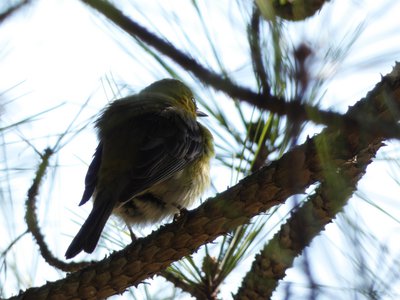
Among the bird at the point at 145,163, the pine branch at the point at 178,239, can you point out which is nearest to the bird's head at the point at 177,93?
the bird at the point at 145,163

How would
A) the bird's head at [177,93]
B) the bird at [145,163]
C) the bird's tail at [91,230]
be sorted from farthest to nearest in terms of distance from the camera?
1. the bird's head at [177,93]
2. the bird at [145,163]
3. the bird's tail at [91,230]

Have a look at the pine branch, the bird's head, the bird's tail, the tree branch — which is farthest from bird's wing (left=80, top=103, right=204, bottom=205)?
the tree branch

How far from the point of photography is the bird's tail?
3523mm

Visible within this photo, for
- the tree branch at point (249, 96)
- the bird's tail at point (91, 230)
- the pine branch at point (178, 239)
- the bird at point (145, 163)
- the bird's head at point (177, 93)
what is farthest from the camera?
the bird's head at point (177, 93)

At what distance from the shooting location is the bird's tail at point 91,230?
139 inches

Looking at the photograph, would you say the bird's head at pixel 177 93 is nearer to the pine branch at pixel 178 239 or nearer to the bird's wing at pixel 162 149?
the bird's wing at pixel 162 149

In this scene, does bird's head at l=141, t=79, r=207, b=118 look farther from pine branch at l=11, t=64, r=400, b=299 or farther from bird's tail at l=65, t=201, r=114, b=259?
pine branch at l=11, t=64, r=400, b=299

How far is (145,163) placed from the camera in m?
4.30

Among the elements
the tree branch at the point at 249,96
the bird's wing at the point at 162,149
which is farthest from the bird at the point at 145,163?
the tree branch at the point at 249,96

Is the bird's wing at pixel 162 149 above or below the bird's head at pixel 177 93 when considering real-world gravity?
below

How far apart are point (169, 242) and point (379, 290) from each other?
132 cm

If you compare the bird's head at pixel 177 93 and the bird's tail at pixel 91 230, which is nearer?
the bird's tail at pixel 91 230

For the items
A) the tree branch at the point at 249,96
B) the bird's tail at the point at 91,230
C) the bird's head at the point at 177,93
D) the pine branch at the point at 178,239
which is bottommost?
the tree branch at the point at 249,96

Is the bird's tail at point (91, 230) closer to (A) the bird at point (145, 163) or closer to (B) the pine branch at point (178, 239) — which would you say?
(A) the bird at point (145, 163)
